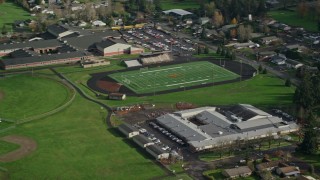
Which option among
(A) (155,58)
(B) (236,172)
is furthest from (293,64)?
(B) (236,172)

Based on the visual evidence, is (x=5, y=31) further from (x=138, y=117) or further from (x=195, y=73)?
(x=138, y=117)

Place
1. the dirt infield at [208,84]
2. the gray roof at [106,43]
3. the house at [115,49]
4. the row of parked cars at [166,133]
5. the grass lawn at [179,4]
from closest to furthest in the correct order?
the row of parked cars at [166,133] → the dirt infield at [208,84] → the house at [115,49] → the gray roof at [106,43] → the grass lawn at [179,4]

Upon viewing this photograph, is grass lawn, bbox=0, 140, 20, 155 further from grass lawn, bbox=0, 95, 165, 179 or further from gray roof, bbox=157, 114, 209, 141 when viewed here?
gray roof, bbox=157, 114, 209, 141

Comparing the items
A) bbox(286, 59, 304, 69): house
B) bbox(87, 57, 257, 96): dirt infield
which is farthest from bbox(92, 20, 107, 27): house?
bbox(286, 59, 304, 69): house

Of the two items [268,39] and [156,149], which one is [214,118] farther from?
[268,39]

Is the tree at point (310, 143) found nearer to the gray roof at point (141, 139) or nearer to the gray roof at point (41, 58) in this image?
the gray roof at point (141, 139)

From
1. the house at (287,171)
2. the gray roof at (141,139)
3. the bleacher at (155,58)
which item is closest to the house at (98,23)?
the bleacher at (155,58)
